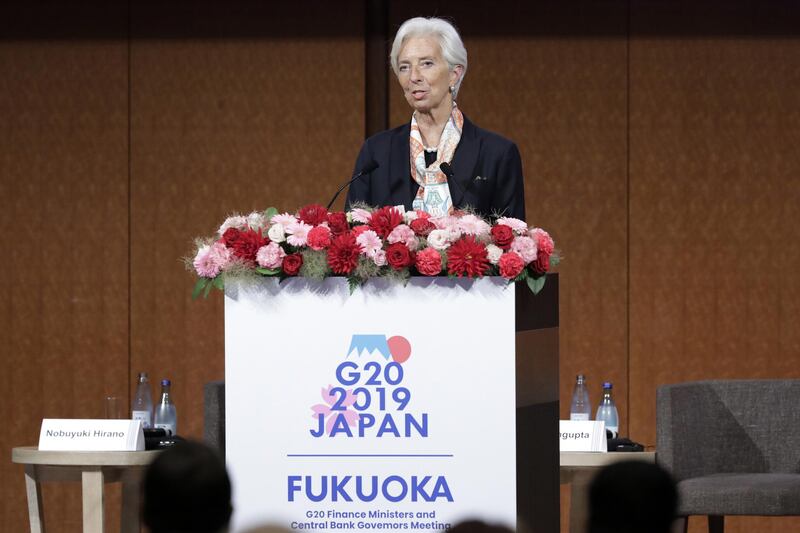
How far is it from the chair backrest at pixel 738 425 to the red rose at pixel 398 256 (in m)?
1.83

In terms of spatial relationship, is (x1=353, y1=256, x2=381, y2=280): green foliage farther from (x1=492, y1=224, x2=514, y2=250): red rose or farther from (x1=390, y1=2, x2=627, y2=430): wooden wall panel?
(x1=390, y1=2, x2=627, y2=430): wooden wall panel

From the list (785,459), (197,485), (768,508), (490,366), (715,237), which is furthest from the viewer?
(715,237)

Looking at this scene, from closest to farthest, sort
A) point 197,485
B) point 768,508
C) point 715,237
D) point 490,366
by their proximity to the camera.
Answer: point 197,485 → point 490,366 → point 768,508 → point 715,237

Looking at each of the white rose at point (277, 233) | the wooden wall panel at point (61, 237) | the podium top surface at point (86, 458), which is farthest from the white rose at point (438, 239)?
the wooden wall panel at point (61, 237)

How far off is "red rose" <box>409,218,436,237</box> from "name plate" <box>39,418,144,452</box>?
1.49 m

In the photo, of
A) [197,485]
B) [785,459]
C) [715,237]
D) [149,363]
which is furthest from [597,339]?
[197,485]

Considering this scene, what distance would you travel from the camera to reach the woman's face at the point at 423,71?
137 inches

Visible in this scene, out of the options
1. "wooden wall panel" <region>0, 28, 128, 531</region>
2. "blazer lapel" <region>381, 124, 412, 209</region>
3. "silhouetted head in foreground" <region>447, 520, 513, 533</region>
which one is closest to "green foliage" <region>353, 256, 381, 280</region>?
"silhouetted head in foreground" <region>447, 520, 513, 533</region>

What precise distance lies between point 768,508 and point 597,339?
231 centimetres

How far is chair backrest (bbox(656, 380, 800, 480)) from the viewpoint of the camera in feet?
14.3

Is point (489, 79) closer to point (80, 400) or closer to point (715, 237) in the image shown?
point (715, 237)

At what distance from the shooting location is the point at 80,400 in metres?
6.29

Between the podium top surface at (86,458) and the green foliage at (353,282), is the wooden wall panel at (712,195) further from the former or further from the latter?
the green foliage at (353,282)

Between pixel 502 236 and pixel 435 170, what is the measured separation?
26.4 inches
